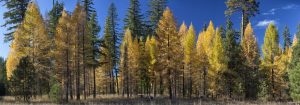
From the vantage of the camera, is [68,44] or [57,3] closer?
[68,44]

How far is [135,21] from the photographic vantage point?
2542 inches

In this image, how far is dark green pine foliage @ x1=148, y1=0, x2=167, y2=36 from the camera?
224ft

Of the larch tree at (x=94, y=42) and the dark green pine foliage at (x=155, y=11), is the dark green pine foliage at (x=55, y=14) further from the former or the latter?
the dark green pine foliage at (x=155, y=11)

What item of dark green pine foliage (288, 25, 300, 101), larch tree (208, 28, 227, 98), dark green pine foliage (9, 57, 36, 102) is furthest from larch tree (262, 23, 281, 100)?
dark green pine foliage (9, 57, 36, 102)

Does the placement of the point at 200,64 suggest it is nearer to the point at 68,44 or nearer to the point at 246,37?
the point at 246,37

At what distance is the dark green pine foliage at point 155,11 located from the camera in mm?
68312

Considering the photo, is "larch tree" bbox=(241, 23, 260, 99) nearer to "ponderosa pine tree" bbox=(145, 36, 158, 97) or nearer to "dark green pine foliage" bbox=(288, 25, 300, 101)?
"dark green pine foliage" bbox=(288, 25, 300, 101)

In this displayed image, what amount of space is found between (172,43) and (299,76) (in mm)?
15061

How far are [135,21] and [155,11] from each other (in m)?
6.12

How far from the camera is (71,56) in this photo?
44031mm

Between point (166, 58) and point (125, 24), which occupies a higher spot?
point (125, 24)

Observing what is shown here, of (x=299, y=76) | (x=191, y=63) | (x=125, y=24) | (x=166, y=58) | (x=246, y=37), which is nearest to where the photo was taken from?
(x=299, y=76)

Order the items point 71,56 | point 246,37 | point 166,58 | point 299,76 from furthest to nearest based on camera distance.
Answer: point 246,37, point 166,58, point 71,56, point 299,76

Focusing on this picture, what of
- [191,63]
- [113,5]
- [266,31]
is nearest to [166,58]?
[191,63]
